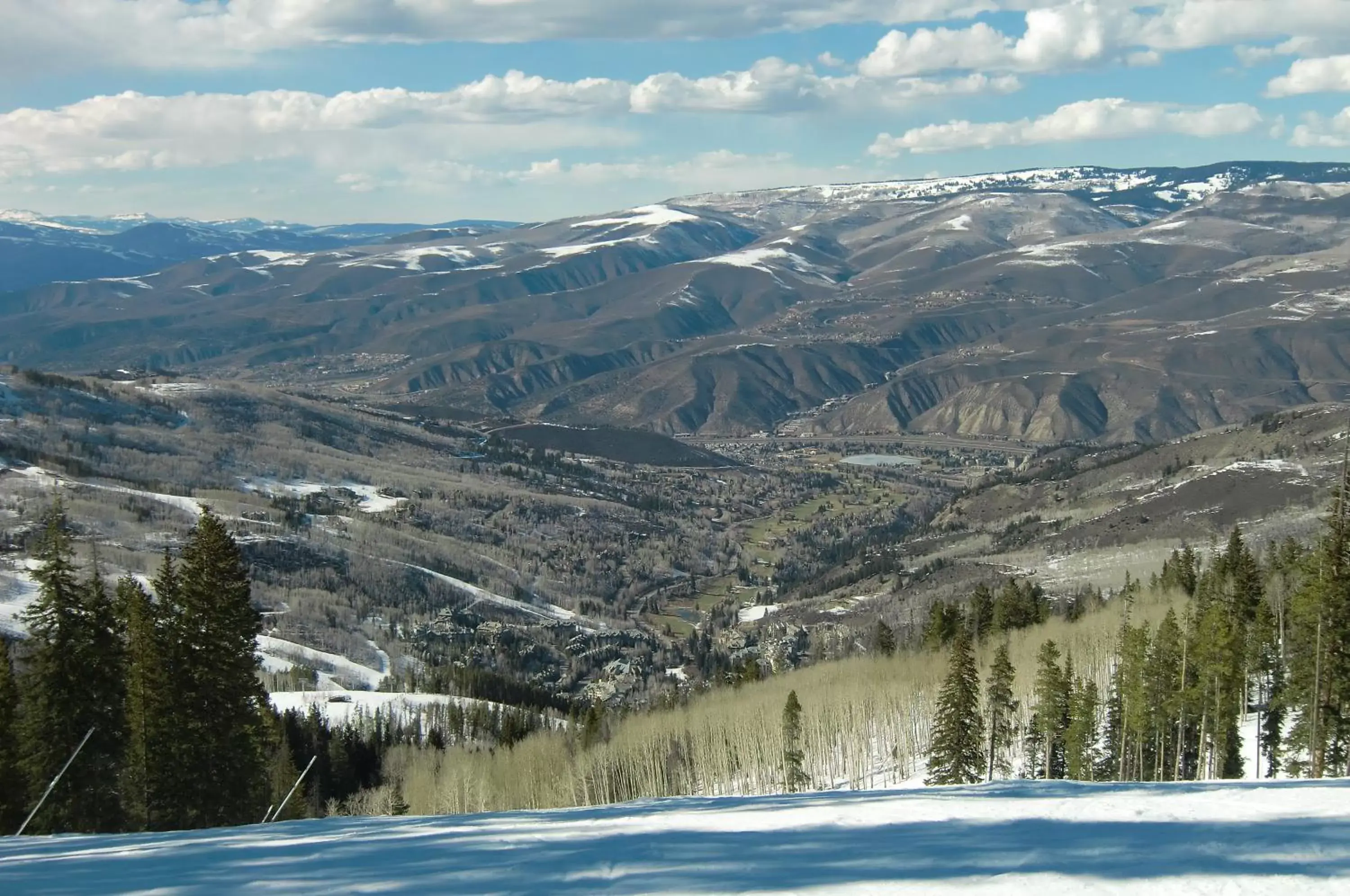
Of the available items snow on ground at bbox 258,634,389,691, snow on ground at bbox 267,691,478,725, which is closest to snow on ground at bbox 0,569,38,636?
snow on ground at bbox 258,634,389,691

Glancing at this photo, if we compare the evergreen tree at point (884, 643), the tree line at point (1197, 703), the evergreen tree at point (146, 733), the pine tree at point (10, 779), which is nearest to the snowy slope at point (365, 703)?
the evergreen tree at point (884, 643)

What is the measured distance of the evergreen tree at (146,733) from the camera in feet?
113

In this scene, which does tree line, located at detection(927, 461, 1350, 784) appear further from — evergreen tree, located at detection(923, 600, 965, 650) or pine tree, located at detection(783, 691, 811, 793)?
evergreen tree, located at detection(923, 600, 965, 650)

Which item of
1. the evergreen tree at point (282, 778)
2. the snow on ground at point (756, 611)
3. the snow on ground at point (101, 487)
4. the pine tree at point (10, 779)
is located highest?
the snow on ground at point (101, 487)

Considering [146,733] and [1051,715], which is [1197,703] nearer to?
[1051,715]

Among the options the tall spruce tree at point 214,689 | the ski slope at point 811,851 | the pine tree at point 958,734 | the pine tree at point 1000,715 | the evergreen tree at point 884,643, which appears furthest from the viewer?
the evergreen tree at point 884,643

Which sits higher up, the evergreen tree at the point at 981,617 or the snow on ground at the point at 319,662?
the evergreen tree at the point at 981,617

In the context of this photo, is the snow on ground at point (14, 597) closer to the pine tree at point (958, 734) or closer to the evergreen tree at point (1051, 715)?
the pine tree at point (958, 734)

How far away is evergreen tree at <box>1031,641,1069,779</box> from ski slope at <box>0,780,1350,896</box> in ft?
111

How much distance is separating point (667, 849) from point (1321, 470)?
178 m

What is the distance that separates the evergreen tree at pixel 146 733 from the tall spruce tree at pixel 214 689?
426 mm

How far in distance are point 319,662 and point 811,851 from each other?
122 m

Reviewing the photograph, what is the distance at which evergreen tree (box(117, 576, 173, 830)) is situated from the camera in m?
34.3

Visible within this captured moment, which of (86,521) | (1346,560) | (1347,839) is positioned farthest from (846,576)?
(1347,839)
